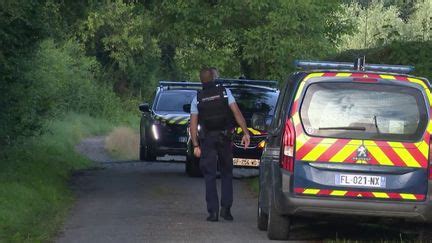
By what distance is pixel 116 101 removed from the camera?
60.7 m

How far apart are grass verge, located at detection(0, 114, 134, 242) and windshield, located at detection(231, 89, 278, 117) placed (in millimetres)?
3470

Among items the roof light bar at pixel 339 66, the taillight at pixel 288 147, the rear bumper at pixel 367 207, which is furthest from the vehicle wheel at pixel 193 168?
the rear bumper at pixel 367 207

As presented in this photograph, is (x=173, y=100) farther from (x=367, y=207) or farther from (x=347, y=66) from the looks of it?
(x=367, y=207)

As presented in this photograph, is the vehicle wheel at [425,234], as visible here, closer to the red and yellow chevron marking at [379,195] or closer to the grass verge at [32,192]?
the red and yellow chevron marking at [379,195]

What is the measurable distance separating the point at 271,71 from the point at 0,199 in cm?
1338

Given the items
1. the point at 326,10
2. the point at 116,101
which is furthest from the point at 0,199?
the point at 116,101

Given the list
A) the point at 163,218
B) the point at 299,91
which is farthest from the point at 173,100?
the point at 299,91

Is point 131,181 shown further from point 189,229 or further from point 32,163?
point 189,229

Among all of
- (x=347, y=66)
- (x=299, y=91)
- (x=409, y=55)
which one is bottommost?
(x=409, y=55)

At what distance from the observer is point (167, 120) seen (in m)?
24.2

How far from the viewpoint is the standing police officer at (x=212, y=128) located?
14.0m

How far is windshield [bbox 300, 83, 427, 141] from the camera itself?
11359mm

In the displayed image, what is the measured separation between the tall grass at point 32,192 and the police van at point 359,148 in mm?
2977

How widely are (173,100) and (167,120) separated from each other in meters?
1.21
